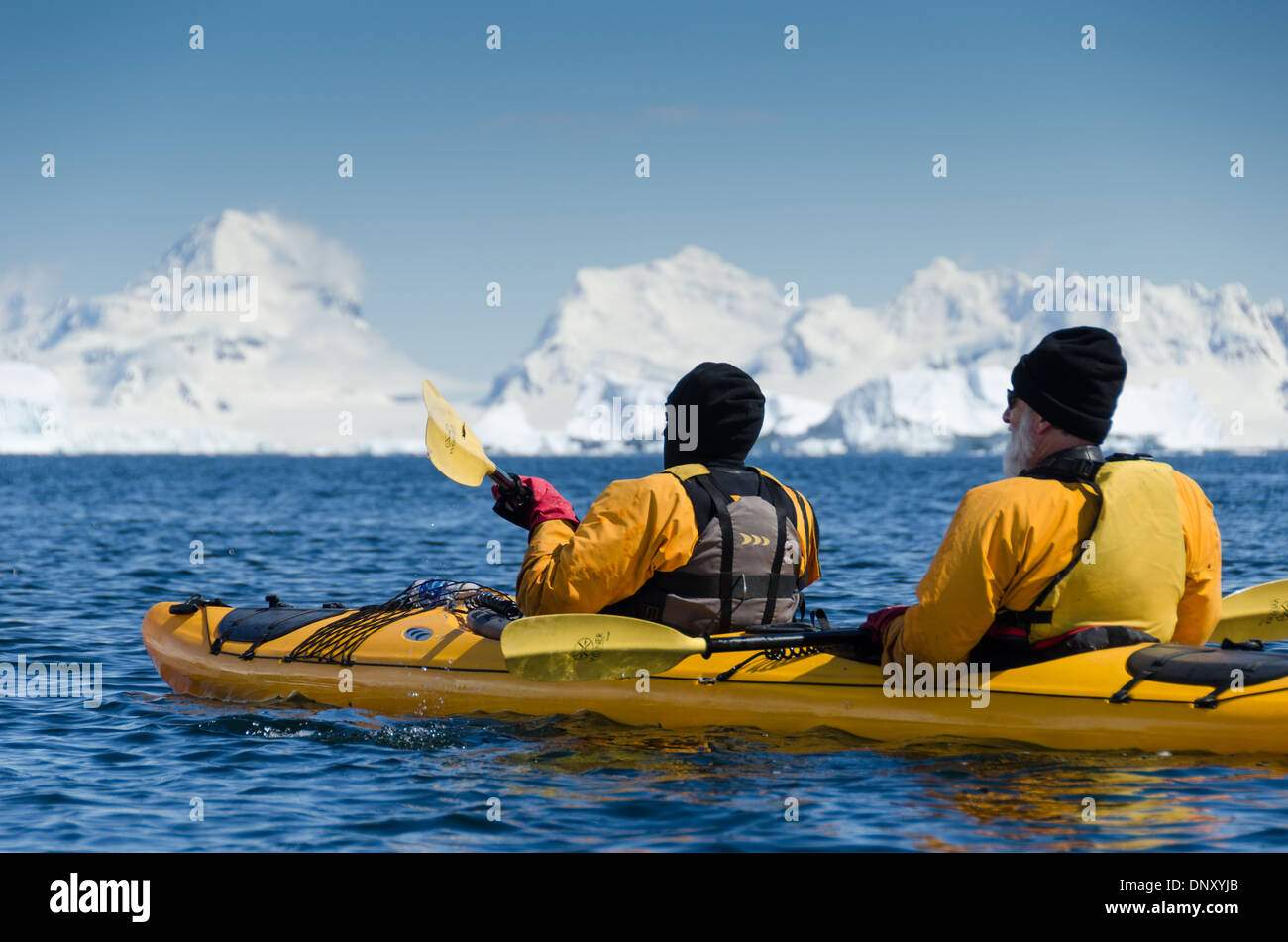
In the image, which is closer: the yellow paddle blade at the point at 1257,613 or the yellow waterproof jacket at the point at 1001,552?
the yellow waterproof jacket at the point at 1001,552

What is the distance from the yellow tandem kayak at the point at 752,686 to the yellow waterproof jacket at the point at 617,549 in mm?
578

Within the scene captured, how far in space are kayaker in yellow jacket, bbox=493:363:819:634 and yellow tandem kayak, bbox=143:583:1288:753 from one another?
34 centimetres

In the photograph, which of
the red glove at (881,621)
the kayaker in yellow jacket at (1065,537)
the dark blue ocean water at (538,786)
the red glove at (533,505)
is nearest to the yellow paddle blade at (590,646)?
the dark blue ocean water at (538,786)

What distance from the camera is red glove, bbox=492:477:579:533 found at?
604cm

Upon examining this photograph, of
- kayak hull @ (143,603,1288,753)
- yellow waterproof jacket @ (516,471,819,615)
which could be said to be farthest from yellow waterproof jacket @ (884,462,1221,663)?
yellow waterproof jacket @ (516,471,819,615)

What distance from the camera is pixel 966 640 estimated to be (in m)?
4.93

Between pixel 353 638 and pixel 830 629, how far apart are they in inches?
109

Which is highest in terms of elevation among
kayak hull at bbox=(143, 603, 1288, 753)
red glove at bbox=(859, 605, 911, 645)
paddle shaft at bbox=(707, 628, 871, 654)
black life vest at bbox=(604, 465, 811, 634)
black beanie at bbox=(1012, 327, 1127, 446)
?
black beanie at bbox=(1012, 327, 1127, 446)

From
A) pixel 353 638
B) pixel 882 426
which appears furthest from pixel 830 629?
pixel 882 426

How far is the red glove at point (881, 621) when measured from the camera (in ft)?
17.8

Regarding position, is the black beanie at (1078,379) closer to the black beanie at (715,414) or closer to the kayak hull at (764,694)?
the kayak hull at (764,694)

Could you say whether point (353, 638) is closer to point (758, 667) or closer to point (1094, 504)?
point (758, 667)

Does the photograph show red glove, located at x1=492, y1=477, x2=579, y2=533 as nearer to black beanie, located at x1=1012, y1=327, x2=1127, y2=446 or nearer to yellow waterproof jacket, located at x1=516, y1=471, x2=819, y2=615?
yellow waterproof jacket, located at x1=516, y1=471, x2=819, y2=615

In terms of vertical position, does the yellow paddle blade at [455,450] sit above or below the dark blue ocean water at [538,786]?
above
